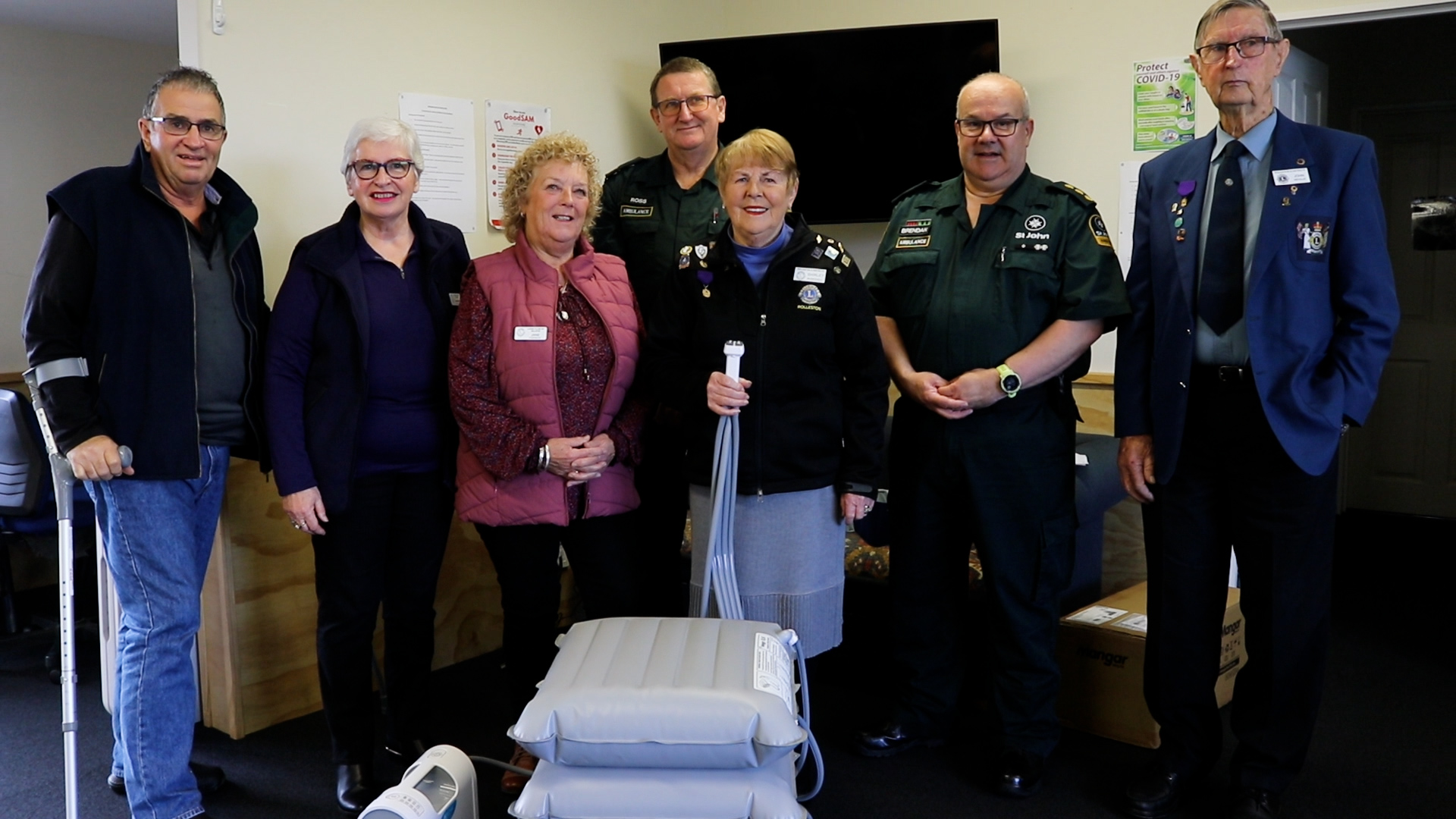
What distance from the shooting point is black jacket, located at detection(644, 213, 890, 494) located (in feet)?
8.11

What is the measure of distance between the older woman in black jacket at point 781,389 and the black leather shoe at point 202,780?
4.47 feet

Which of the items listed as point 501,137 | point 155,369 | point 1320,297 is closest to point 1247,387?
point 1320,297

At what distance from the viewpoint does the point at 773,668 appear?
6.64 feet

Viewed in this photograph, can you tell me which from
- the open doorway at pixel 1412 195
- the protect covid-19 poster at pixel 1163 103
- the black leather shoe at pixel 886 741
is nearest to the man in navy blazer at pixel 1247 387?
the black leather shoe at pixel 886 741

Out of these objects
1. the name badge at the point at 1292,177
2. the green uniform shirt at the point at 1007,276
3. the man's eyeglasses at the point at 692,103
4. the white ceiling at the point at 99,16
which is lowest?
the green uniform shirt at the point at 1007,276

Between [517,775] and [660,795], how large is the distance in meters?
0.94

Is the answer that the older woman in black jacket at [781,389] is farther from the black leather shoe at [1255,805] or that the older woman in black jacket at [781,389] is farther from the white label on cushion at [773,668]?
the black leather shoe at [1255,805]

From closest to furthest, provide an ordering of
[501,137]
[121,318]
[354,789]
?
[121,318]
[354,789]
[501,137]

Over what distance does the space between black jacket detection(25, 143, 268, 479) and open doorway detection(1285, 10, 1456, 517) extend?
5.60 metres

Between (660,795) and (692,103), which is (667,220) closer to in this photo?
(692,103)

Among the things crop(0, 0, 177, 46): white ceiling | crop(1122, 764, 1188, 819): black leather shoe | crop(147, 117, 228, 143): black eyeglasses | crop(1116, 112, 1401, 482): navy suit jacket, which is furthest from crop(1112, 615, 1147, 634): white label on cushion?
crop(0, 0, 177, 46): white ceiling

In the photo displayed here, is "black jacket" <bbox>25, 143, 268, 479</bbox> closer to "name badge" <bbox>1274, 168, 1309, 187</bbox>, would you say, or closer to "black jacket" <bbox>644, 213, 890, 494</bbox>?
"black jacket" <bbox>644, 213, 890, 494</bbox>

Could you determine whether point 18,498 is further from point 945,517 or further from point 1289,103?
point 1289,103

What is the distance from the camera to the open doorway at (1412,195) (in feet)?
19.2
